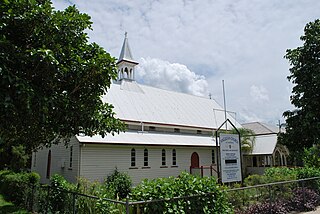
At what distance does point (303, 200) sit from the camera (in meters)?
12.1

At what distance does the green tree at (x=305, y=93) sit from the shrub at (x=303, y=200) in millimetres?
9706

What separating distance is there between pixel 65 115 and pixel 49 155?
19464 millimetres

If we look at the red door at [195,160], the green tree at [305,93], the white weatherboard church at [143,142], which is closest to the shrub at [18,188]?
Result: the white weatherboard church at [143,142]

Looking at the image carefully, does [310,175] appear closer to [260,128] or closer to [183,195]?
[183,195]

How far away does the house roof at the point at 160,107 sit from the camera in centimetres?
2712

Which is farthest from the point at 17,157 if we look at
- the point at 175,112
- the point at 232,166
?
the point at 232,166

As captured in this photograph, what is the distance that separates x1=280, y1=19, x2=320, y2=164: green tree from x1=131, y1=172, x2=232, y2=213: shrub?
607 inches

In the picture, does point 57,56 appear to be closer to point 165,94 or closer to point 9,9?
point 9,9

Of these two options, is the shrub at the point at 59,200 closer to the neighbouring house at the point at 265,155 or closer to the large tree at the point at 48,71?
the large tree at the point at 48,71

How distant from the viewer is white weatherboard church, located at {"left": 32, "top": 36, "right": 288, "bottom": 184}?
20469 mm

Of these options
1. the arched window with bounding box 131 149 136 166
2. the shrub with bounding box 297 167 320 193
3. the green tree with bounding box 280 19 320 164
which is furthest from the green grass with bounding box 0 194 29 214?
the green tree with bounding box 280 19 320 164

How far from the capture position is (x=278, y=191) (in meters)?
11.6

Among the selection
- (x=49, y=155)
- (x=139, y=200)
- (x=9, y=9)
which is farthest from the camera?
(x=49, y=155)

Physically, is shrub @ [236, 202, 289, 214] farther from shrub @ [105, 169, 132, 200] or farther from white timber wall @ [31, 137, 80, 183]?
white timber wall @ [31, 137, 80, 183]
